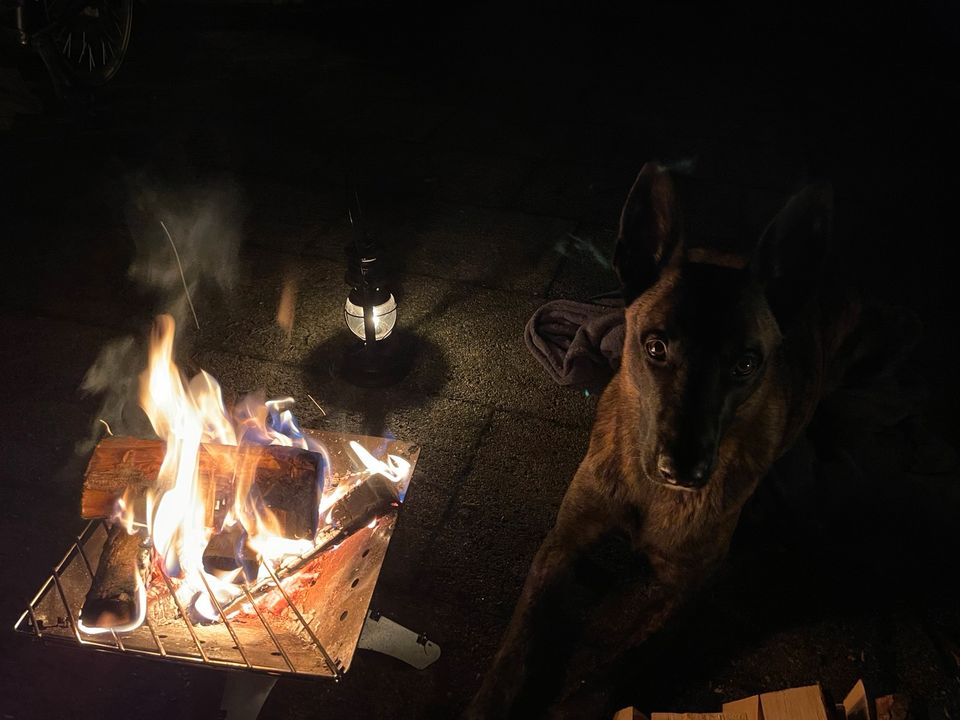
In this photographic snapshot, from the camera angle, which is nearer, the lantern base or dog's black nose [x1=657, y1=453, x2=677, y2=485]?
dog's black nose [x1=657, y1=453, x2=677, y2=485]

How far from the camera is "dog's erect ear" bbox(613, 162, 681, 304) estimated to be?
121 inches

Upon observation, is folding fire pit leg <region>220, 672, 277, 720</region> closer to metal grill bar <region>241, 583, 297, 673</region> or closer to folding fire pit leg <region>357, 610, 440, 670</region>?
metal grill bar <region>241, 583, 297, 673</region>

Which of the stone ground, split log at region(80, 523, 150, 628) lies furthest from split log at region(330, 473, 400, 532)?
split log at region(80, 523, 150, 628)

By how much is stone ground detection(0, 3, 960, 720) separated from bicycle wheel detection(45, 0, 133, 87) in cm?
38

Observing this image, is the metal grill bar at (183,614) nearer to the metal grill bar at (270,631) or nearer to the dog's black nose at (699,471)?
the metal grill bar at (270,631)

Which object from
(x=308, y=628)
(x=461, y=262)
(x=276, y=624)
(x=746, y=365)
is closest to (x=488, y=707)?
(x=308, y=628)

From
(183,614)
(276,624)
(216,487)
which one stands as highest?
(216,487)

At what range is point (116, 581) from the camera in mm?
3121

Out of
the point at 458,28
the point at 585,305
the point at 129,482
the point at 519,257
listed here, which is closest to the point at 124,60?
the point at 458,28

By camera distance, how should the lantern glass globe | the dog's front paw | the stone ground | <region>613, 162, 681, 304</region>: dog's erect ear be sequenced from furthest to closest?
the lantern glass globe < the stone ground < the dog's front paw < <region>613, 162, 681, 304</region>: dog's erect ear

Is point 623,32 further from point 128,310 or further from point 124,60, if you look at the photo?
point 128,310

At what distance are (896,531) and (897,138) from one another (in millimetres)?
7963

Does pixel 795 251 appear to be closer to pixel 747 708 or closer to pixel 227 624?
pixel 747 708

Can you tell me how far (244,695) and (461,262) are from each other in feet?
14.9
